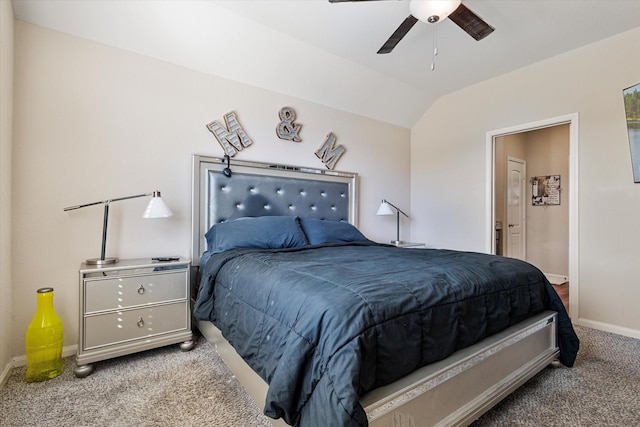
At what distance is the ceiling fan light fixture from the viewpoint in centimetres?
179

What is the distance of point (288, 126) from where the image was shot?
10.8ft

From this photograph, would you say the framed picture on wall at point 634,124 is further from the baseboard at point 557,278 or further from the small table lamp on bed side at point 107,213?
the small table lamp on bed side at point 107,213

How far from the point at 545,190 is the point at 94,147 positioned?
20.1 feet

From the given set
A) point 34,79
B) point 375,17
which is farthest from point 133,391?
point 375,17

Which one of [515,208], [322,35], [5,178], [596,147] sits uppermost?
[322,35]

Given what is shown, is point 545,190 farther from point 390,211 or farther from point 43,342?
point 43,342

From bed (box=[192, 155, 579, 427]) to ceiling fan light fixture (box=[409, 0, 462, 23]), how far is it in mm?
1586

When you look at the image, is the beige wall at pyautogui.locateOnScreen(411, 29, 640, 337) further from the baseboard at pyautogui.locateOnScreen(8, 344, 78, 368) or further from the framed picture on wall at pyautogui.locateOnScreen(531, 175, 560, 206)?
the baseboard at pyautogui.locateOnScreen(8, 344, 78, 368)

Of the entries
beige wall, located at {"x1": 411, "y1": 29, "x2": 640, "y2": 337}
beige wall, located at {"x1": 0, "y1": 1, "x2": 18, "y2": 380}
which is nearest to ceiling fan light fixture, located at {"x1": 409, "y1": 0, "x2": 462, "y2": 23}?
beige wall, located at {"x1": 411, "y1": 29, "x2": 640, "y2": 337}

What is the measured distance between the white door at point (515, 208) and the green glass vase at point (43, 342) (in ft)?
17.7

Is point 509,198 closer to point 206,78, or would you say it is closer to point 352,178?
point 352,178

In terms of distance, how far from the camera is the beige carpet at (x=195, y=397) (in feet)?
4.94

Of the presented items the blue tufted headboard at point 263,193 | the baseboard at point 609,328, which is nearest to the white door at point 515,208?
the baseboard at point 609,328

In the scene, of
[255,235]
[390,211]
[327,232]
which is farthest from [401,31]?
[390,211]
